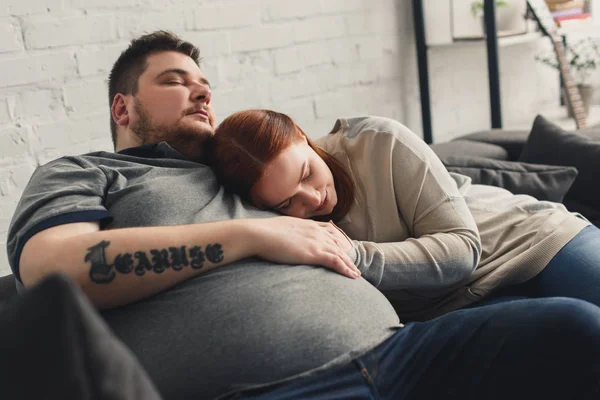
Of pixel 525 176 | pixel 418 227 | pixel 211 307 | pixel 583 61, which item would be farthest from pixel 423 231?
pixel 583 61

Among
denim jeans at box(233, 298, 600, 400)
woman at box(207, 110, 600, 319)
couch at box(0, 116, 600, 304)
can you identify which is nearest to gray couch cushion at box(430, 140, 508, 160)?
couch at box(0, 116, 600, 304)

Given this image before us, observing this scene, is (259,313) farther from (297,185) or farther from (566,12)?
(566,12)

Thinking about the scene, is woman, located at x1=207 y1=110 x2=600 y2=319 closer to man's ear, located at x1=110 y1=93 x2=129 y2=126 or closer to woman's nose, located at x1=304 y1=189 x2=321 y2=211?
woman's nose, located at x1=304 y1=189 x2=321 y2=211

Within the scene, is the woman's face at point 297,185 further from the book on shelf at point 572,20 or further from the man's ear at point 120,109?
the book on shelf at point 572,20

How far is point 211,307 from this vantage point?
3.86 ft

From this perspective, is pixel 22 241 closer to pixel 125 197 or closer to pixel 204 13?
pixel 125 197

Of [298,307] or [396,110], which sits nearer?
[298,307]

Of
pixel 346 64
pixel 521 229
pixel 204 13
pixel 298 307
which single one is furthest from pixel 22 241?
pixel 346 64

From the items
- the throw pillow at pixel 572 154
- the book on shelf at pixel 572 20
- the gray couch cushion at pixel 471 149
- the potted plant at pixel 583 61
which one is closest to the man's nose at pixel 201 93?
the gray couch cushion at pixel 471 149

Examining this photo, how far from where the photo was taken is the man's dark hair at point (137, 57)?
5.47 feet

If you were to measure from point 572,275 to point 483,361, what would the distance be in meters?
0.42

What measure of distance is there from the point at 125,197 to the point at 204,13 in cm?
140

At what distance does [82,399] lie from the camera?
0.64 m

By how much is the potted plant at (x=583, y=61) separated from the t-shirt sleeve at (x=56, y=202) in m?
2.74
